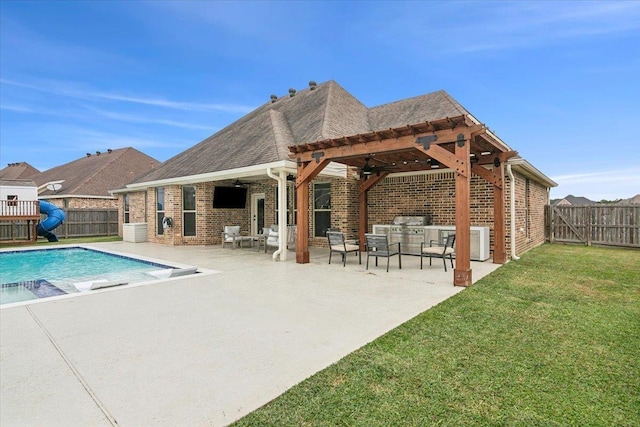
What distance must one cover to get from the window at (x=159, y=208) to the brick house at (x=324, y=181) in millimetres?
45

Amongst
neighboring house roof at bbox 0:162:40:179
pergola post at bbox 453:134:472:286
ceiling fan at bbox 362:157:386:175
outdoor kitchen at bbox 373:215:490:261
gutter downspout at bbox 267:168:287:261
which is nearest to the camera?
pergola post at bbox 453:134:472:286

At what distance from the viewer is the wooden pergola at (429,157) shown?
6.32m

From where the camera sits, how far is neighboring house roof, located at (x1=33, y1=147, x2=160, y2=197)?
24344 millimetres

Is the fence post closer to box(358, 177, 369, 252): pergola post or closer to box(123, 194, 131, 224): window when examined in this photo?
box(358, 177, 369, 252): pergola post

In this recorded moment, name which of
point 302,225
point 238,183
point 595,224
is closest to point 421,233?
point 302,225

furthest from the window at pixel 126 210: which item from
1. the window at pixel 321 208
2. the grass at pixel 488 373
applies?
the grass at pixel 488 373

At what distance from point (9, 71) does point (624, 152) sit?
111ft

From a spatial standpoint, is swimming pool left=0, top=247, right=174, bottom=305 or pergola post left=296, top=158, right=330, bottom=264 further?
pergola post left=296, top=158, right=330, bottom=264

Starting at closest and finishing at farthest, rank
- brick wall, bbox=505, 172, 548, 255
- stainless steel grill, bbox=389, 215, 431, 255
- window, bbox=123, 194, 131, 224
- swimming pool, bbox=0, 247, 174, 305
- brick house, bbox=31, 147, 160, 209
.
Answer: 1. swimming pool, bbox=0, 247, 174, 305
2. brick wall, bbox=505, 172, 548, 255
3. stainless steel grill, bbox=389, 215, 431, 255
4. window, bbox=123, 194, 131, 224
5. brick house, bbox=31, 147, 160, 209

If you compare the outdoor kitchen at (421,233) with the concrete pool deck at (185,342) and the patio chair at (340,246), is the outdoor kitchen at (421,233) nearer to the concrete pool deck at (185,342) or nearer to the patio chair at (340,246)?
the patio chair at (340,246)

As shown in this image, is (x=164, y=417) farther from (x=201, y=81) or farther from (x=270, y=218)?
(x=201, y=81)

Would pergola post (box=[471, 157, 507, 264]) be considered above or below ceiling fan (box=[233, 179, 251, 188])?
below

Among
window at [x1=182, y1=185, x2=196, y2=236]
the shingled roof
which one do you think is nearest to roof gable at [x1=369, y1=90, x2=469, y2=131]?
the shingled roof

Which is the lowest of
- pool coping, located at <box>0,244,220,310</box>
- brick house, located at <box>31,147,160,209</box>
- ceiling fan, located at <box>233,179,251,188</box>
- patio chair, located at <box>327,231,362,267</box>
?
pool coping, located at <box>0,244,220,310</box>
